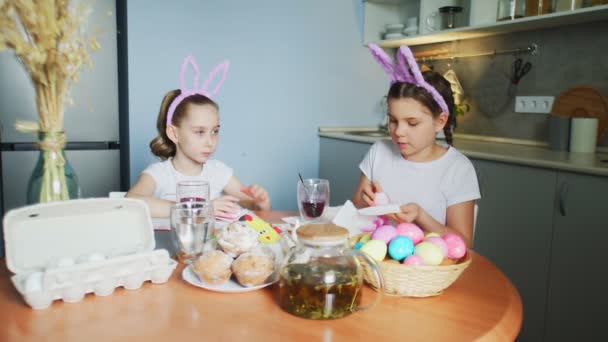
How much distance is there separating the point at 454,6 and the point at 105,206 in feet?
8.54

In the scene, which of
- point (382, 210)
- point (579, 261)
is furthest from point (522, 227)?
point (382, 210)

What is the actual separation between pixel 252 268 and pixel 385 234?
0.26m

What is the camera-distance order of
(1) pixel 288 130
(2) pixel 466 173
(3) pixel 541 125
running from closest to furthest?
(2) pixel 466 173, (3) pixel 541 125, (1) pixel 288 130

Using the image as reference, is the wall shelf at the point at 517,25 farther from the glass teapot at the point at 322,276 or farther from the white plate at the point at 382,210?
the glass teapot at the point at 322,276

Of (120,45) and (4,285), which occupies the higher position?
(120,45)

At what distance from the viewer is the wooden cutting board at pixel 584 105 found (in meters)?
2.31

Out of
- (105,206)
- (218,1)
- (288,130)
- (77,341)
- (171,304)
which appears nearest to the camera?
(77,341)

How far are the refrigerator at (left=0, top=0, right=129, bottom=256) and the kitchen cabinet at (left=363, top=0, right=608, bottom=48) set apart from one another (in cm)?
167

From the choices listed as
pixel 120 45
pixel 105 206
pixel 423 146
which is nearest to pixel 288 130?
pixel 120 45

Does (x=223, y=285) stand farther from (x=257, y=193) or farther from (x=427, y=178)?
(x=427, y=178)

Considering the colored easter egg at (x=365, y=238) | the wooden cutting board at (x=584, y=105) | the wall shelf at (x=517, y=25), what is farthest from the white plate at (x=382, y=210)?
the wooden cutting board at (x=584, y=105)

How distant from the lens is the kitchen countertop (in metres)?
1.86

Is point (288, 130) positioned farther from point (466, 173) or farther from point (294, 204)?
point (466, 173)

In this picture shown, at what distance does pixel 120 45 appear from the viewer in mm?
2709
